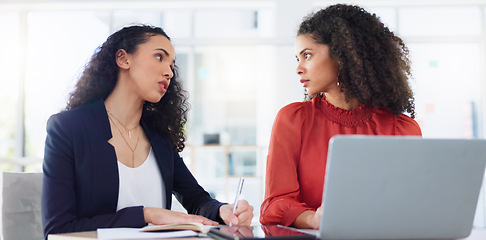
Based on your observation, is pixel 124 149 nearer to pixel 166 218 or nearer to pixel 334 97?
pixel 166 218

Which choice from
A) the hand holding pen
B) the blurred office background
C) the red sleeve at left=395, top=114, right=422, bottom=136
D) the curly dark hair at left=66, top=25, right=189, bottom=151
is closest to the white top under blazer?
the curly dark hair at left=66, top=25, right=189, bottom=151

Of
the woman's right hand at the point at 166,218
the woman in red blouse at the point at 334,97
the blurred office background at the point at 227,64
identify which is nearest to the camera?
the woman's right hand at the point at 166,218

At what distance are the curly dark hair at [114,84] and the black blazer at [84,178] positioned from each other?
0.09 metres

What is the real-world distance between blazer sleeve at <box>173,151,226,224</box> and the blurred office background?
3.79m

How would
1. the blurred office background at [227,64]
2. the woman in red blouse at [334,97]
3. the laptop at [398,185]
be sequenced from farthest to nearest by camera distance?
the blurred office background at [227,64] → the woman in red blouse at [334,97] → the laptop at [398,185]

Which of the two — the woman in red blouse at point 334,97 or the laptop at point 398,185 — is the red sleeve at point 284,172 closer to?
the woman in red blouse at point 334,97

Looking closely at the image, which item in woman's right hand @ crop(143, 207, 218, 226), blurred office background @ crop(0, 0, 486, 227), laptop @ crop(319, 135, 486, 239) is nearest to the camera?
laptop @ crop(319, 135, 486, 239)

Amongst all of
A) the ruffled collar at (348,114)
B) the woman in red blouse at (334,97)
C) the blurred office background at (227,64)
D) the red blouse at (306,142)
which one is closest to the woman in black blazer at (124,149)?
the red blouse at (306,142)

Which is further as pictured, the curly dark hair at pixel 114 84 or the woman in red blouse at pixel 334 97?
the curly dark hair at pixel 114 84

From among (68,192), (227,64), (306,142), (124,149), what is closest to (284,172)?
(306,142)

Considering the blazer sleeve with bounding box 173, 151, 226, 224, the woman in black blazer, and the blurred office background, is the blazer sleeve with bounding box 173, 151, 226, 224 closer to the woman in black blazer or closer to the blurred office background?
the woman in black blazer

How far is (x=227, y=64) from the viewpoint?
5.96 m

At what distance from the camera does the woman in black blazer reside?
1406mm

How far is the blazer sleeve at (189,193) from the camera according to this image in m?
1.70
